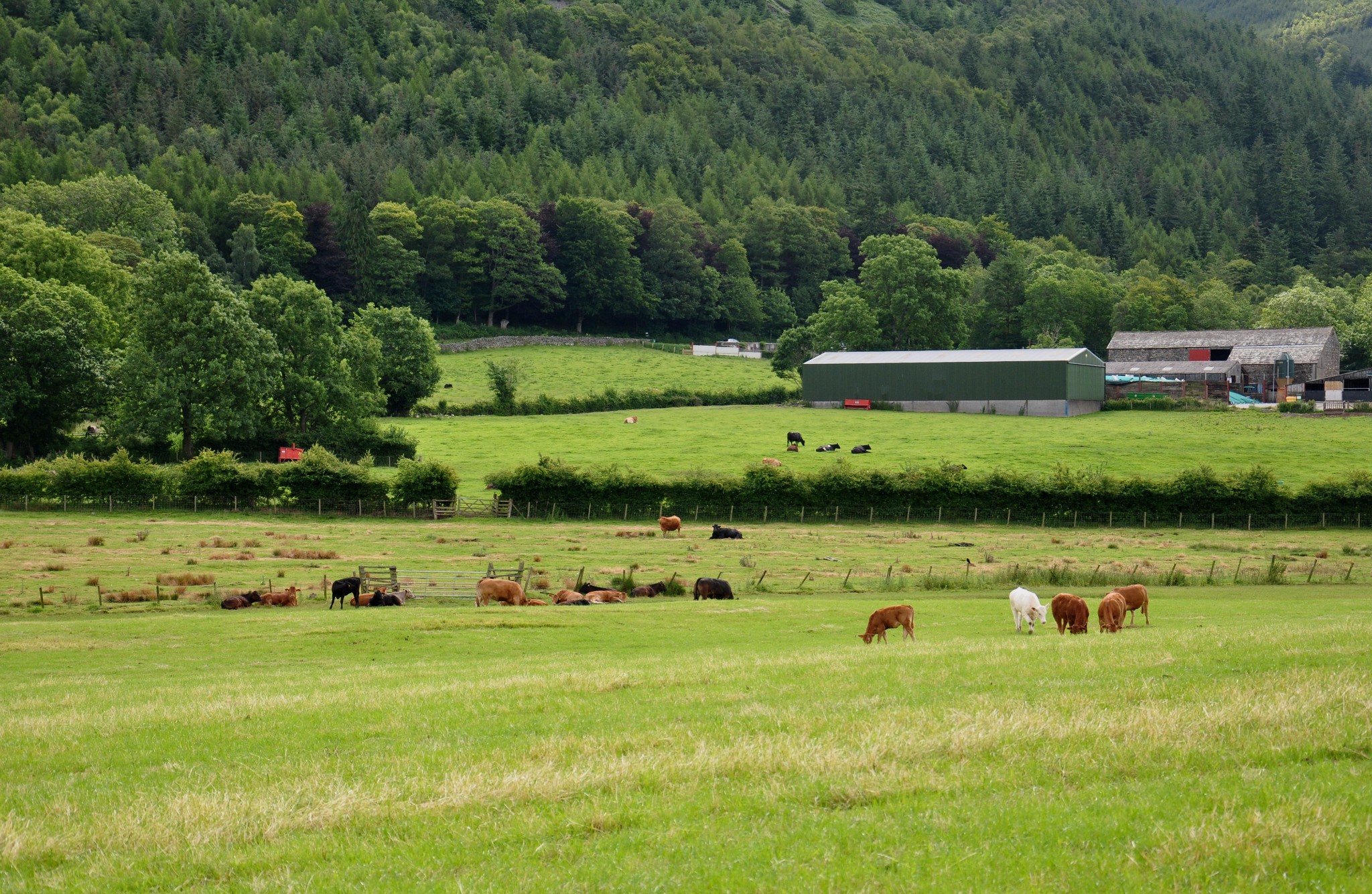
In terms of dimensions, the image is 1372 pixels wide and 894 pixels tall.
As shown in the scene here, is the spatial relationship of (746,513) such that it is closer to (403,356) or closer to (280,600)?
(280,600)

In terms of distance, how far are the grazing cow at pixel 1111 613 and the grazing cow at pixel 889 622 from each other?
4.00 m

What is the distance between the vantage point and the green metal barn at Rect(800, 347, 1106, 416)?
99.8 meters

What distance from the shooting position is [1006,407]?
101 m

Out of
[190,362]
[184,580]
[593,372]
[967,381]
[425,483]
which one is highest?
[593,372]

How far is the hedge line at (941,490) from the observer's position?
2169 inches

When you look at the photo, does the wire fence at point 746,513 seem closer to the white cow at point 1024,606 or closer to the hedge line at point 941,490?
the hedge line at point 941,490

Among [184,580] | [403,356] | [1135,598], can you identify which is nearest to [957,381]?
[403,356]

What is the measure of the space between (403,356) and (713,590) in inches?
2554

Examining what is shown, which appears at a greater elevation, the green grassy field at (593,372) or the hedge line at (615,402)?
the green grassy field at (593,372)

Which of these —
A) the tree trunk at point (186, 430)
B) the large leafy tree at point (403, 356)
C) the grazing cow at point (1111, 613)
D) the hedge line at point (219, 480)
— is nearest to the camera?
the grazing cow at point (1111, 613)

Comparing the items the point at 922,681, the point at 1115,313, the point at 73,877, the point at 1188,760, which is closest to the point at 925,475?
the point at 922,681

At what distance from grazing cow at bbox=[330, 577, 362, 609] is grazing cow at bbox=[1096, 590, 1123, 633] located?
67.4 feet

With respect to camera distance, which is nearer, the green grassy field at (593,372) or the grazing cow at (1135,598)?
the grazing cow at (1135,598)

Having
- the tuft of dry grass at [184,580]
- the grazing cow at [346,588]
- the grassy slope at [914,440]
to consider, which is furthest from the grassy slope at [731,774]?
the grassy slope at [914,440]
